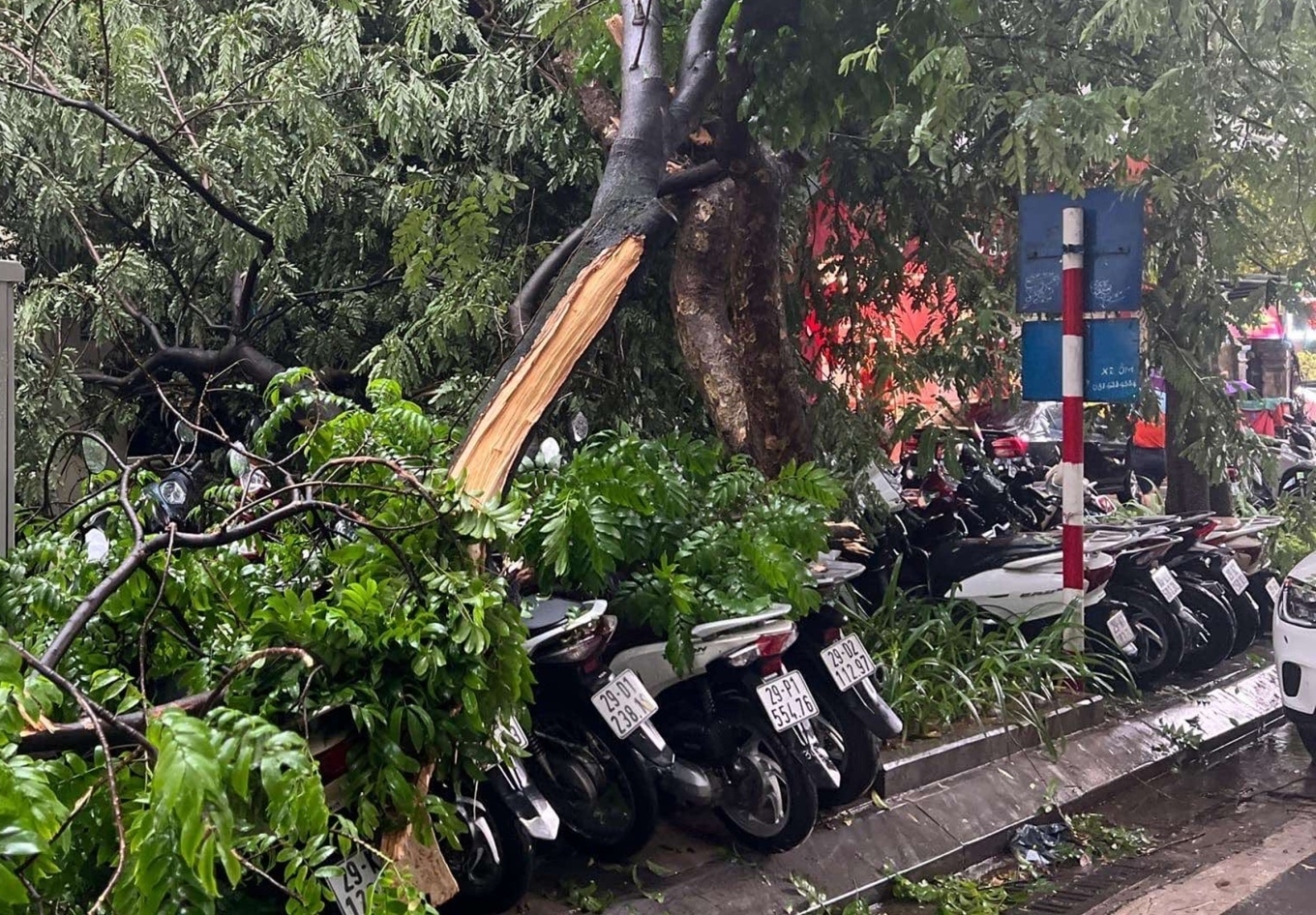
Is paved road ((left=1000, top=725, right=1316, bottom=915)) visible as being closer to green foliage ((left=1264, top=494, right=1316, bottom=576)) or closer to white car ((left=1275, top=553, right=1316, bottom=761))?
white car ((left=1275, top=553, right=1316, bottom=761))

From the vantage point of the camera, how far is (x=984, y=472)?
324 inches

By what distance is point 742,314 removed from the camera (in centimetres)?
639

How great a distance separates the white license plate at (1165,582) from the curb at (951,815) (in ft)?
1.94

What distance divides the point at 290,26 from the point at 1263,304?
572 centimetres

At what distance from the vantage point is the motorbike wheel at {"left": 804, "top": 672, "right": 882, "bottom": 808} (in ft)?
16.6

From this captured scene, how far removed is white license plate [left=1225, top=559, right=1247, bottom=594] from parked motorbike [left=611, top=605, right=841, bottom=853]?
13.6ft

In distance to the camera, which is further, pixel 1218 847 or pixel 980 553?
pixel 980 553

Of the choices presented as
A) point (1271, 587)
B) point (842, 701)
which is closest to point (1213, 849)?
point (842, 701)

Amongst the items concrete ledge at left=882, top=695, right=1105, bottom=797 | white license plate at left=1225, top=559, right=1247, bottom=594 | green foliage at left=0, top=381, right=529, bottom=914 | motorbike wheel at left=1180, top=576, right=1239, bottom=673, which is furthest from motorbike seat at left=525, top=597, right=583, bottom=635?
white license plate at left=1225, top=559, right=1247, bottom=594

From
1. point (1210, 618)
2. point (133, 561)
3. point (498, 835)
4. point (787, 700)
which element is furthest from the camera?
point (1210, 618)

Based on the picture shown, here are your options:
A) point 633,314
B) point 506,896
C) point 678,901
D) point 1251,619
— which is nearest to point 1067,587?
point 1251,619

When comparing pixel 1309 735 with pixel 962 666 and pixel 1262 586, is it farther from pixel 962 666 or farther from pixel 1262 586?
pixel 1262 586

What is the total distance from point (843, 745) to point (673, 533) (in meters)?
1.20

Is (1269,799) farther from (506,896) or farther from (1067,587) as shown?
(506,896)
